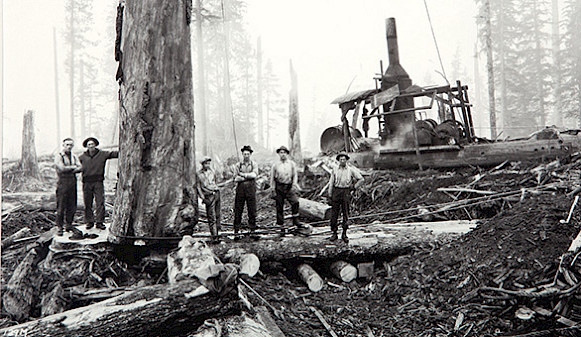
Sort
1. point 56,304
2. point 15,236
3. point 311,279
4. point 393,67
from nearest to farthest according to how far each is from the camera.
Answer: point 56,304 → point 311,279 → point 15,236 → point 393,67

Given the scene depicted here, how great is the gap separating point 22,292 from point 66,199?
69.8 inches

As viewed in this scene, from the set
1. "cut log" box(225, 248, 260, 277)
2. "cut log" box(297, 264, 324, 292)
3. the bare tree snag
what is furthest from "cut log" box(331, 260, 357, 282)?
the bare tree snag

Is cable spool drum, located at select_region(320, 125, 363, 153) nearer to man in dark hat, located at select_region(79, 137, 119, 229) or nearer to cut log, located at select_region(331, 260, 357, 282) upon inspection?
cut log, located at select_region(331, 260, 357, 282)

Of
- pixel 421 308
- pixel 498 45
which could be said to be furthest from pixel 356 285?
pixel 498 45

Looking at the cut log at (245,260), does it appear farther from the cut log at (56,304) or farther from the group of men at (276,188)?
the cut log at (56,304)

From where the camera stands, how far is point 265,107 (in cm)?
4331

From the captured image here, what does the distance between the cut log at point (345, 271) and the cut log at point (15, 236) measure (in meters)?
5.32

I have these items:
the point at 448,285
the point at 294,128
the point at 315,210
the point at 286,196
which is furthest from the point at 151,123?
the point at 294,128

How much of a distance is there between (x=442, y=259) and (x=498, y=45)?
88.3ft

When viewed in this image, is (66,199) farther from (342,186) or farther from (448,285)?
(448,285)

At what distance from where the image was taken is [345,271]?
586 cm

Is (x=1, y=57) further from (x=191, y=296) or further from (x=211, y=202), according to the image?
(x=211, y=202)

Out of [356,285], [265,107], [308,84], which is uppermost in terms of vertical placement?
[308,84]

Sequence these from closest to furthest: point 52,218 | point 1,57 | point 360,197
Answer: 1. point 1,57
2. point 52,218
3. point 360,197
